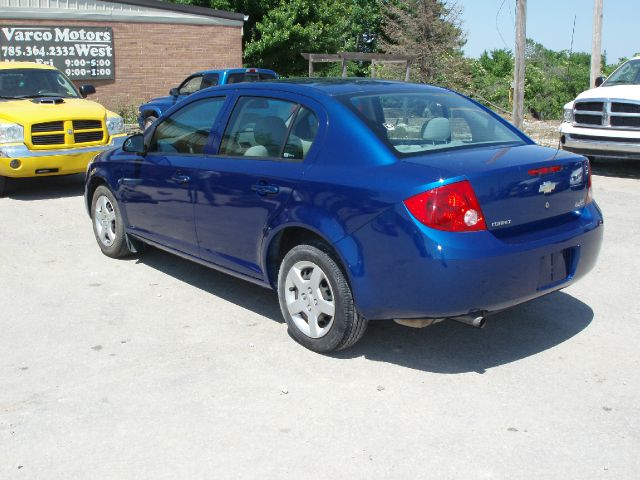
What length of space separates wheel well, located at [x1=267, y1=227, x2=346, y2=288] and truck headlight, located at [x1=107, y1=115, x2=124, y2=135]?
6676 millimetres

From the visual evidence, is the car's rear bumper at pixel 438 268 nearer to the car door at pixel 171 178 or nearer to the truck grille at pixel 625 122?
the car door at pixel 171 178

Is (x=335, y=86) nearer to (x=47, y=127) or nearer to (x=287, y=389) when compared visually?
(x=287, y=389)

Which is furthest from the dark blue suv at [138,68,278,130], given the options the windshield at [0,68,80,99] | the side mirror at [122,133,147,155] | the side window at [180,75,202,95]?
the side mirror at [122,133,147,155]

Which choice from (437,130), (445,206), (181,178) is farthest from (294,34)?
(445,206)

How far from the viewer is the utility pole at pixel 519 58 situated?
1523 cm

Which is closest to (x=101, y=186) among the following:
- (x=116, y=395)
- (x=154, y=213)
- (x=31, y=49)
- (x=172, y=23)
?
(x=154, y=213)

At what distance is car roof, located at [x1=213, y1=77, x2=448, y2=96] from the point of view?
523 centimetres

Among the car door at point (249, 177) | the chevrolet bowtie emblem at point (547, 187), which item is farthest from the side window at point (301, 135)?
the chevrolet bowtie emblem at point (547, 187)

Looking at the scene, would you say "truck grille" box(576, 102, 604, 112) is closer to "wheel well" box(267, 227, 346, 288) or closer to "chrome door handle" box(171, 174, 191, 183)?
"chrome door handle" box(171, 174, 191, 183)

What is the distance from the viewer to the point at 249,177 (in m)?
5.26

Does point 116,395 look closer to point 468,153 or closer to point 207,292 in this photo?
point 207,292

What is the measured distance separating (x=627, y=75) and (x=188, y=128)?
31.9 ft

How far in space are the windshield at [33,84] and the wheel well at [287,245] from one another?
295 inches

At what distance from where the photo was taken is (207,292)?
634 centimetres
